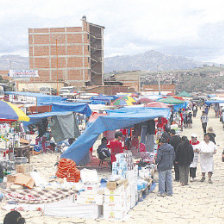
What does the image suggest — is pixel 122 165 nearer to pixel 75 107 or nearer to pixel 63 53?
pixel 75 107

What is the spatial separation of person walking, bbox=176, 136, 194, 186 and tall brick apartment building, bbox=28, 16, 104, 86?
48.7 metres

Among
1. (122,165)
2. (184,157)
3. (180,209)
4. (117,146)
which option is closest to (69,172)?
(122,165)

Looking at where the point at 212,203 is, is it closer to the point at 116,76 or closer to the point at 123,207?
the point at 123,207

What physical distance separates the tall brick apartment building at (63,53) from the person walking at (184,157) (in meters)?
48.7

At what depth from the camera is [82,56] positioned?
191 ft

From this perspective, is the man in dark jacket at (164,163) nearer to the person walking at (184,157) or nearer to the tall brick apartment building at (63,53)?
the person walking at (184,157)

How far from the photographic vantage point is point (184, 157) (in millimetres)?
9289

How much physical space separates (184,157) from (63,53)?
170 ft

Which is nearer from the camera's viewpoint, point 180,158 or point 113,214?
point 113,214

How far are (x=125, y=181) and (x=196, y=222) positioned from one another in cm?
150

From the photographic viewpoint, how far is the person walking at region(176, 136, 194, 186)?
365 inches

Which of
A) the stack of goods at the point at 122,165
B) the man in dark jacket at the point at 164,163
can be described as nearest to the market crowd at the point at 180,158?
the man in dark jacket at the point at 164,163

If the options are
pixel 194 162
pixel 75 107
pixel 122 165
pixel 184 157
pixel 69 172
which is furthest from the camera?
pixel 75 107

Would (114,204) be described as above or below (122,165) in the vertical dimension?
below
